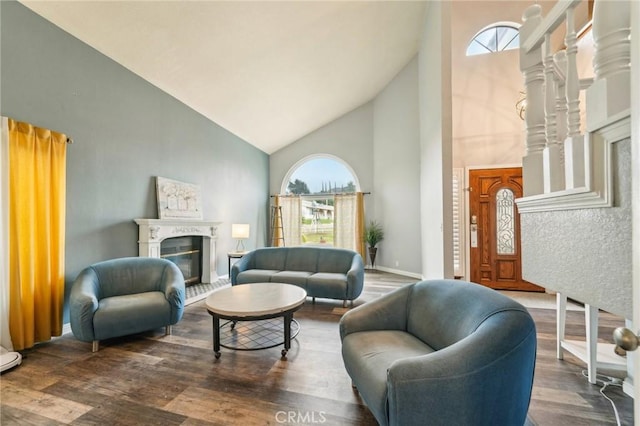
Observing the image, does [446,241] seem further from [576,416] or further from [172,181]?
[172,181]

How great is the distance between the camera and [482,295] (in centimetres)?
155

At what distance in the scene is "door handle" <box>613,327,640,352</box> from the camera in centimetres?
58

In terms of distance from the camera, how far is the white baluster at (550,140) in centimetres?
122

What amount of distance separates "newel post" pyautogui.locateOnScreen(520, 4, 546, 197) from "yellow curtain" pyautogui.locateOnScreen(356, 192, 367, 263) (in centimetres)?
537

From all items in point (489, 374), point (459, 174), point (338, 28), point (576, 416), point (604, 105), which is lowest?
point (576, 416)

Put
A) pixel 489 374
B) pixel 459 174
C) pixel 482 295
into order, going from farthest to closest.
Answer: pixel 459 174, pixel 482 295, pixel 489 374

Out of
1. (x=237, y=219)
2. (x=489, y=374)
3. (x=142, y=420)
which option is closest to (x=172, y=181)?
(x=237, y=219)

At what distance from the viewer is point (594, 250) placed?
92 cm

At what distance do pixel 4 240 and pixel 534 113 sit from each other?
399cm

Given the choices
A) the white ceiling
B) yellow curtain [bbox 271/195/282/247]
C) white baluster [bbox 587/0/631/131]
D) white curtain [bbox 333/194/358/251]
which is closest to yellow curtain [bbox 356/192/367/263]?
white curtain [bbox 333/194/358/251]

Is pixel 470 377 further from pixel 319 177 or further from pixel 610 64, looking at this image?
pixel 319 177

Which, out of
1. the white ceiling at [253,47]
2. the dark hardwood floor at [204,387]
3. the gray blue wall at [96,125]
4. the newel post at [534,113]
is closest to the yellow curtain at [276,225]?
the white ceiling at [253,47]

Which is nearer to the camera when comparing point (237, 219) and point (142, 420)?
point (142, 420)

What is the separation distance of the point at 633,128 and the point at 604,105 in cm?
30
